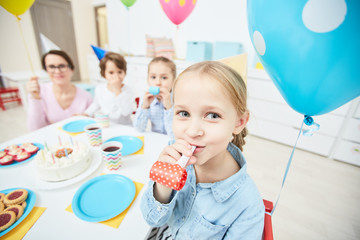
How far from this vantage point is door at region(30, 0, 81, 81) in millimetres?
4797

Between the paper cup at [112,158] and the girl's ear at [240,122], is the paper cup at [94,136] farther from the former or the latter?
the girl's ear at [240,122]

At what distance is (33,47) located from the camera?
483 centimetres

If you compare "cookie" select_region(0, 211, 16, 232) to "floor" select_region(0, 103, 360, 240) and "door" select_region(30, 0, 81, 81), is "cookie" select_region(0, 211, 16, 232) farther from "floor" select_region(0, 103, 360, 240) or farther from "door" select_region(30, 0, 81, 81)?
"door" select_region(30, 0, 81, 81)

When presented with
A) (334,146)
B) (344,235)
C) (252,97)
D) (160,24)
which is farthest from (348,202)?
(160,24)

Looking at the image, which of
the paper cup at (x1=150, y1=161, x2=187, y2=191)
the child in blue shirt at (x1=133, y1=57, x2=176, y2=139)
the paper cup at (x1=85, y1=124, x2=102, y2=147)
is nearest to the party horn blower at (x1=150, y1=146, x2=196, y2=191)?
the paper cup at (x1=150, y1=161, x2=187, y2=191)

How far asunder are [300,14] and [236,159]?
533 mm

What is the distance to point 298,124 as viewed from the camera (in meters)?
2.42

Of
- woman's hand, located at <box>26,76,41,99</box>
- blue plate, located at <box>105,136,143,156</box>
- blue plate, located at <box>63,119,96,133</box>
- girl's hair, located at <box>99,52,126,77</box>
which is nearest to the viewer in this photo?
blue plate, located at <box>105,136,143,156</box>

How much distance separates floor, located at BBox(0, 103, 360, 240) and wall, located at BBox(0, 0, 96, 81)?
2672 millimetres

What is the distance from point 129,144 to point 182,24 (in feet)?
11.0

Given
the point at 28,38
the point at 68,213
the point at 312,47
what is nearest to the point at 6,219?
the point at 68,213

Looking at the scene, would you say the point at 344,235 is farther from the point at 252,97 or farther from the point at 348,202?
the point at 252,97

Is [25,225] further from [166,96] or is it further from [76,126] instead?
[166,96]

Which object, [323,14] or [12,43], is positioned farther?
[12,43]
